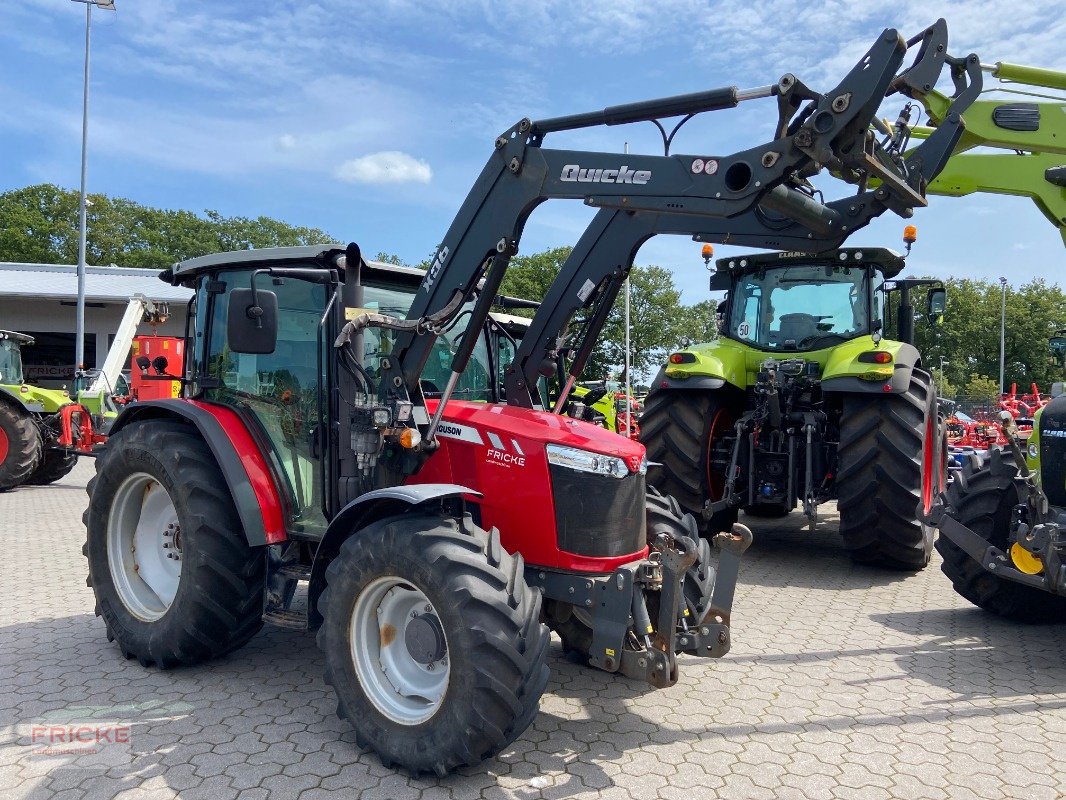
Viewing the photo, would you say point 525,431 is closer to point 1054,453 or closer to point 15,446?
point 1054,453

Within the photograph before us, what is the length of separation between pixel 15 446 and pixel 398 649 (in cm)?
982

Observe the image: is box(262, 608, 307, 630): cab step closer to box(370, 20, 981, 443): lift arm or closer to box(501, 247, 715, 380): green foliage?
box(370, 20, 981, 443): lift arm

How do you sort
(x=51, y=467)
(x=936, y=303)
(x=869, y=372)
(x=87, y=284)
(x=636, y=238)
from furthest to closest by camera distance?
1. (x=87, y=284)
2. (x=51, y=467)
3. (x=936, y=303)
4. (x=869, y=372)
5. (x=636, y=238)

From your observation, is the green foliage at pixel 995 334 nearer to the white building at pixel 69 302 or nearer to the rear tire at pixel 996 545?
the white building at pixel 69 302

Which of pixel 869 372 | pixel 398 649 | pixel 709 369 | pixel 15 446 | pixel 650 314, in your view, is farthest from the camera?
pixel 650 314

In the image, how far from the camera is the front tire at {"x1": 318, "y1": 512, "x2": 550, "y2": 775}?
3.02 m

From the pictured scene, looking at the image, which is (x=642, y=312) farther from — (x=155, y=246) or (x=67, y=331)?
(x=155, y=246)

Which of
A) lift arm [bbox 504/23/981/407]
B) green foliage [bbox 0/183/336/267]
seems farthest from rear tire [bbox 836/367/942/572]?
green foliage [bbox 0/183/336/267]

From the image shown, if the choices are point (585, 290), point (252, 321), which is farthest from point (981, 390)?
point (252, 321)

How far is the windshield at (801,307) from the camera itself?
24.9ft

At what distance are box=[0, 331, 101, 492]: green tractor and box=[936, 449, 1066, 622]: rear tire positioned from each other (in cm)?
1100

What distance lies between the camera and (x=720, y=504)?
7.19 meters

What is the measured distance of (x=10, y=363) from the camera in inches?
488

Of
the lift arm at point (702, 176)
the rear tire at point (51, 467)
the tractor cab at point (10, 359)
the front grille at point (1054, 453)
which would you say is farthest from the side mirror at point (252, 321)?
the tractor cab at point (10, 359)
